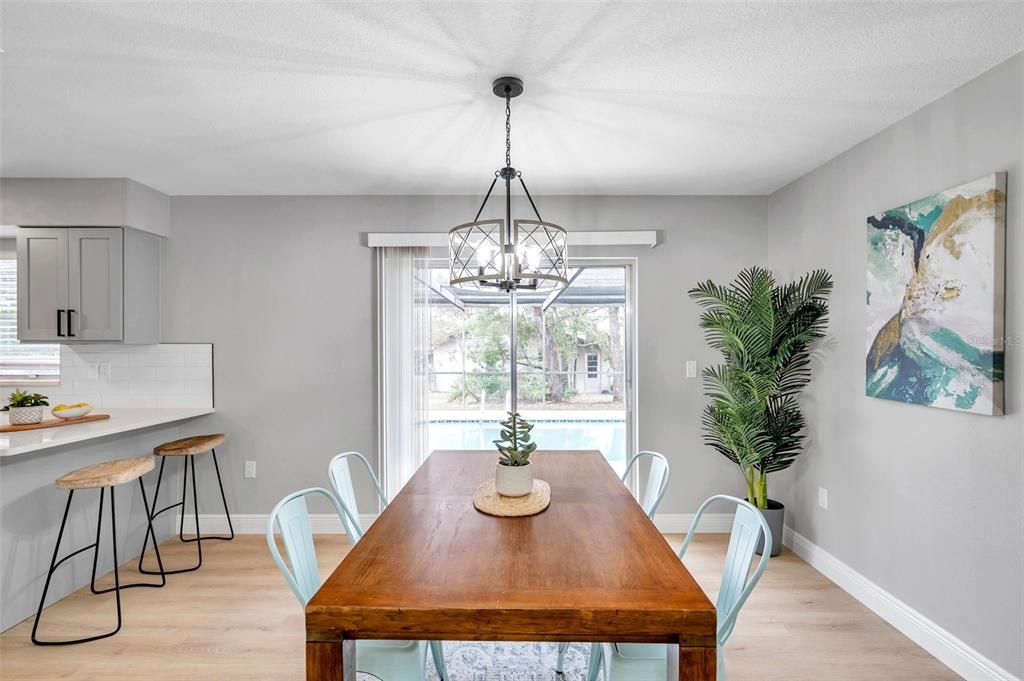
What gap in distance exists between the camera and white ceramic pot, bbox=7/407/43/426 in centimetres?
270

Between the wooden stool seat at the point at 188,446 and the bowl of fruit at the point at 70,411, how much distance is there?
431mm

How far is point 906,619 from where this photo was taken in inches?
94.5

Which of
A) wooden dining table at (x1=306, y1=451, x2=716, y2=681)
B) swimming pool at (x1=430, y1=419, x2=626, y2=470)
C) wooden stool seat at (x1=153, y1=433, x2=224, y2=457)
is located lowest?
swimming pool at (x1=430, y1=419, x2=626, y2=470)

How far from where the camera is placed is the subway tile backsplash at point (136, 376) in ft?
12.1

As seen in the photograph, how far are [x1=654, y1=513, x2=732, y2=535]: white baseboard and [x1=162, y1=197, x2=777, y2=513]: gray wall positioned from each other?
0.23 feet

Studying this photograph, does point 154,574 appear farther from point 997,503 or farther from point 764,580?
point 997,503

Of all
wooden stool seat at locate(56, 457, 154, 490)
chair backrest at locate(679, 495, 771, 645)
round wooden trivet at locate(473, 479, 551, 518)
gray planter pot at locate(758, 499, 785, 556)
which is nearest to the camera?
chair backrest at locate(679, 495, 771, 645)

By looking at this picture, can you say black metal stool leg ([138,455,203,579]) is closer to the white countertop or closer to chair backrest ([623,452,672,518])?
the white countertop

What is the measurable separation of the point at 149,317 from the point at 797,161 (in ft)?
14.2

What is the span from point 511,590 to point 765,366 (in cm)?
243

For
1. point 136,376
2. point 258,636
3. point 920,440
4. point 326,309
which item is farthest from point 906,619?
point 136,376

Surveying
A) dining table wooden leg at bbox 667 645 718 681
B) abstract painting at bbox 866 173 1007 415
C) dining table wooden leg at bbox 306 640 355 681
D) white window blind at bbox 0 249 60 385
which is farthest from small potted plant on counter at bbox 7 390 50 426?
abstract painting at bbox 866 173 1007 415

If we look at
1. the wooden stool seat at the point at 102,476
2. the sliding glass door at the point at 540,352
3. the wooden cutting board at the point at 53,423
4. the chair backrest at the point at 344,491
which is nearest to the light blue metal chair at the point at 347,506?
the chair backrest at the point at 344,491

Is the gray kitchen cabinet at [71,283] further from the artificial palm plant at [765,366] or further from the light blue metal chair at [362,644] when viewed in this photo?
the artificial palm plant at [765,366]
